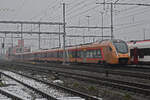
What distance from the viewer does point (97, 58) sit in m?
27.5

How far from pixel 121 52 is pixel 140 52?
3312 mm

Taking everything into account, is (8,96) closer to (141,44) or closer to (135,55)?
(141,44)

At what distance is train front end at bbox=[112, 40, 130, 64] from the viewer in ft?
79.6

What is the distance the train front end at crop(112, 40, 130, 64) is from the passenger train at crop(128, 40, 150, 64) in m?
2.30

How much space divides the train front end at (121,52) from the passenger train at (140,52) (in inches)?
90.7

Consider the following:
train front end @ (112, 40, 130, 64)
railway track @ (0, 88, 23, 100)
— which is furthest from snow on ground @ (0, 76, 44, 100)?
train front end @ (112, 40, 130, 64)

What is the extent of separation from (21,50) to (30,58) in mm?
9630

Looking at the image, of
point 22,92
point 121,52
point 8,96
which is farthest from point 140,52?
point 8,96

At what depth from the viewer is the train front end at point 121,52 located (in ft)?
79.6

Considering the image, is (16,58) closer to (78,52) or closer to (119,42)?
(78,52)

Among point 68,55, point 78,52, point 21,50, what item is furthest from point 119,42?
point 21,50

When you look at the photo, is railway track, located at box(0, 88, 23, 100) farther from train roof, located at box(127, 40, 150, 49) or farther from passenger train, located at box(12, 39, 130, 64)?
train roof, located at box(127, 40, 150, 49)

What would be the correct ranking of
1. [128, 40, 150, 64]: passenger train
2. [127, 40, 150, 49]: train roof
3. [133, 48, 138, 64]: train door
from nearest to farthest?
1. [128, 40, 150, 64]: passenger train
2. [127, 40, 150, 49]: train roof
3. [133, 48, 138, 64]: train door

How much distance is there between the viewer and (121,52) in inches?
973
